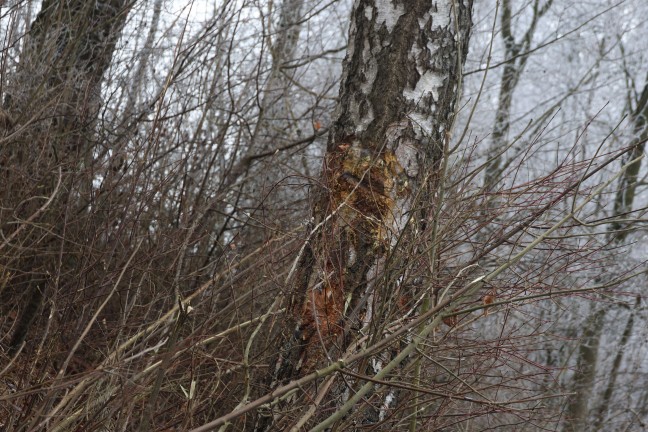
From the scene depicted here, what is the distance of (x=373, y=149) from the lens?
3020mm

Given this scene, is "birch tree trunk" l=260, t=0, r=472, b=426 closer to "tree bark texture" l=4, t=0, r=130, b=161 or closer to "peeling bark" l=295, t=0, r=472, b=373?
"peeling bark" l=295, t=0, r=472, b=373

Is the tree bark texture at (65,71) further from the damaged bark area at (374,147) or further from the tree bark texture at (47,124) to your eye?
the damaged bark area at (374,147)

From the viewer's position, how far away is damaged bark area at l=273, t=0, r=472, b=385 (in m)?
2.85

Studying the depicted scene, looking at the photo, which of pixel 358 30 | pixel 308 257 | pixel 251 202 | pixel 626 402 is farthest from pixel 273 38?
pixel 626 402

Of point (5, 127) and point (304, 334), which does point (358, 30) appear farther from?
point (5, 127)

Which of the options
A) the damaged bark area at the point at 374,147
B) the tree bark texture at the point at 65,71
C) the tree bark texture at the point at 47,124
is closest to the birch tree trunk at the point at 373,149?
the damaged bark area at the point at 374,147

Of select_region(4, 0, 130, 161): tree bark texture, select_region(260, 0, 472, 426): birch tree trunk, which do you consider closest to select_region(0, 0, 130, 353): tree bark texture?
select_region(4, 0, 130, 161): tree bark texture

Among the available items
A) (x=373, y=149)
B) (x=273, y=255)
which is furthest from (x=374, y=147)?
(x=273, y=255)

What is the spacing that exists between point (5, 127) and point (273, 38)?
3878mm

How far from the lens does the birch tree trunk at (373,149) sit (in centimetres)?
284

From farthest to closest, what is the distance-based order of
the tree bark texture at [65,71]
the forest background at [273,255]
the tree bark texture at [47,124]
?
the tree bark texture at [65,71] → the tree bark texture at [47,124] → the forest background at [273,255]

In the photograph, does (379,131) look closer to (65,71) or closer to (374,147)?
(374,147)

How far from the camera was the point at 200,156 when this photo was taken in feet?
18.7

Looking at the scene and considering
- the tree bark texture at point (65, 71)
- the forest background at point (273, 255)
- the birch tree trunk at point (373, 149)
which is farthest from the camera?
the tree bark texture at point (65, 71)
